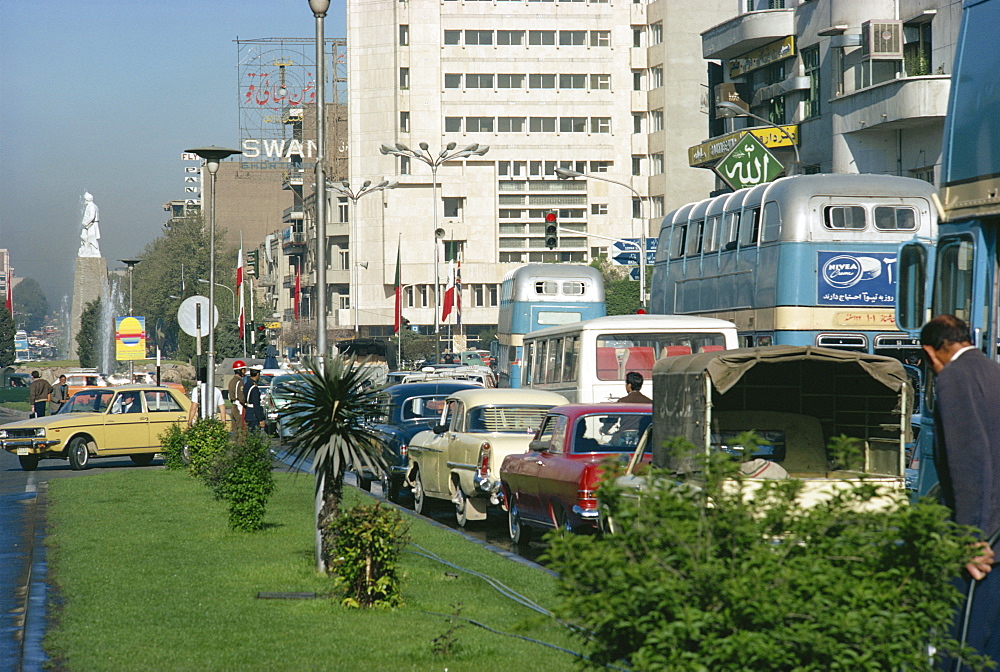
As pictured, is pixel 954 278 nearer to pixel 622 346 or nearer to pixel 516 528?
pixel 516 528

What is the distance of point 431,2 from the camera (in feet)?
397

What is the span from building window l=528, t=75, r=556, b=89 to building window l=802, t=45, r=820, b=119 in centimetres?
7121

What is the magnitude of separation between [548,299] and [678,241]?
909 cm

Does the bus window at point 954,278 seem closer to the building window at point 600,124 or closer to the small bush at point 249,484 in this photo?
the small bush at point 249,484

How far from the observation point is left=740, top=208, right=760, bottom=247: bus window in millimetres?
24016

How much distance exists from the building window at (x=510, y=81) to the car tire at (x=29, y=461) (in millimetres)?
96701

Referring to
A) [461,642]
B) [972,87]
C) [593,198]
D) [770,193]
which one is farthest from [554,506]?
[593,198]

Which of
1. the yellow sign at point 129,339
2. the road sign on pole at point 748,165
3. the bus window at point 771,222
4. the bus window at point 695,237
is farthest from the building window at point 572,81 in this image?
the bus window at point 771,222

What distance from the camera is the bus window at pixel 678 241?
29.0 metres

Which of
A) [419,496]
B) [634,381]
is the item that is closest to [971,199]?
[634,381]

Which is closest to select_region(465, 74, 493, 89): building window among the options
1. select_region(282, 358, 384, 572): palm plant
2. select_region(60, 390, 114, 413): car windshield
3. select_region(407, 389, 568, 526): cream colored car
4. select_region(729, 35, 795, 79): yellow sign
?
select_region(729, 35, 795, 79): yellow sign

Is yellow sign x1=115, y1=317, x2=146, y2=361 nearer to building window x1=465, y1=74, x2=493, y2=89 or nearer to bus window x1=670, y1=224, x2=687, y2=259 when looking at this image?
bus window x1=670, y1=224, x2=687, y2=259

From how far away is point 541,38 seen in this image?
123312 mm

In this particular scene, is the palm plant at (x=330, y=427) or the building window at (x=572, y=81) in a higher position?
the building window at (x=572, y=81)
